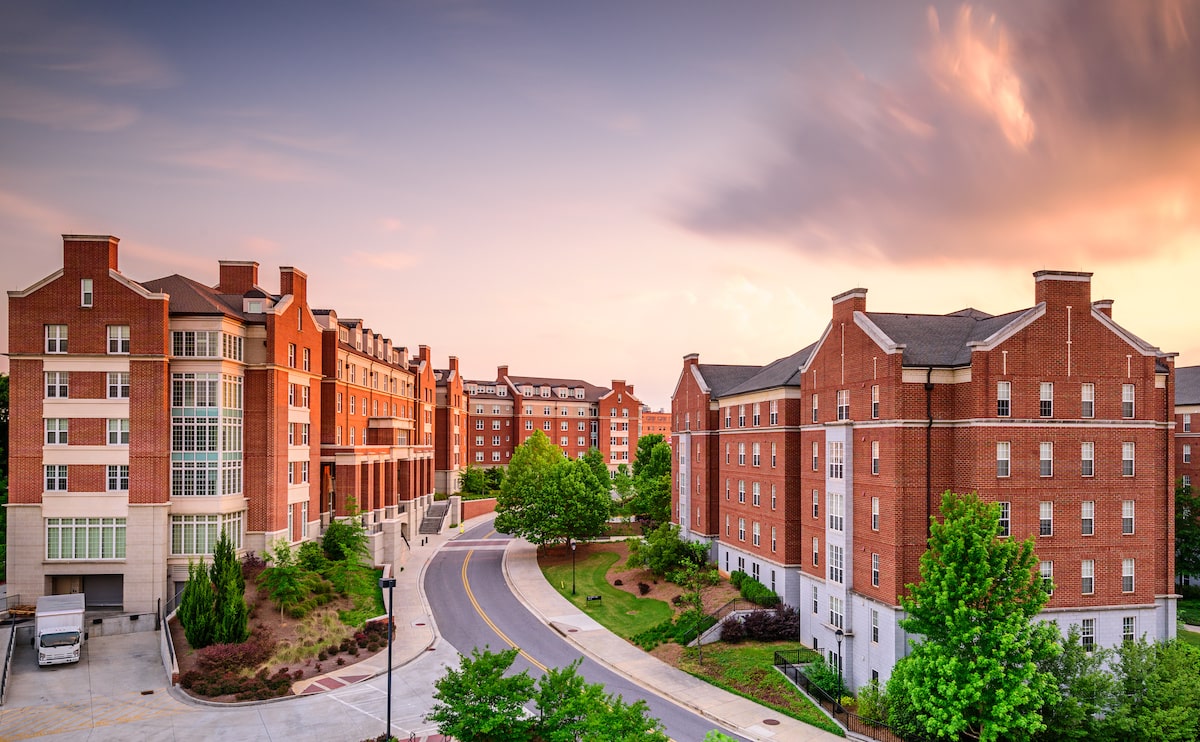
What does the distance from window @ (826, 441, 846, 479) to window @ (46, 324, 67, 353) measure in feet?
132

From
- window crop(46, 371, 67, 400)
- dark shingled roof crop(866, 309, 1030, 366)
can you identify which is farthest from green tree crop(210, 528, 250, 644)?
dark shingled roof crop(866, 309, 1030, 366)

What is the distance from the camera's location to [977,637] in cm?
2761

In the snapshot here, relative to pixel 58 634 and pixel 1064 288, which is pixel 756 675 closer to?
pixel 1064 288

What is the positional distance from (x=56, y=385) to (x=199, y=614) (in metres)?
15.2

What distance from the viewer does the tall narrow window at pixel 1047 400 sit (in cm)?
3288

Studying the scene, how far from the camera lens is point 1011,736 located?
86.0ft

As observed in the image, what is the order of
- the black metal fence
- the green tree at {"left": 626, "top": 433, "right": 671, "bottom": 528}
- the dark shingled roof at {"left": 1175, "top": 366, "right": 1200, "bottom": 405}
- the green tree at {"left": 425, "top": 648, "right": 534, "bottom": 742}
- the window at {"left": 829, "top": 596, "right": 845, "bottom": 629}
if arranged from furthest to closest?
the green tree at {"left": 626, "top": 433, "right": 671, "bottom": 528} → the dark shingled roof at {"left": 1175, "top": 366, "right": 1200, "bottom": 405} → the window at {"left": 829, "top": 596, "right": 845, "bottom": 629} → the black metal fence → the green tree at {"left": 425, "top": 648, "right": 534, "bottom": 742}

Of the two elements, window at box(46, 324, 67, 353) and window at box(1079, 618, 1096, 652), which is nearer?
window at box(1079, 618, 1096, 652)

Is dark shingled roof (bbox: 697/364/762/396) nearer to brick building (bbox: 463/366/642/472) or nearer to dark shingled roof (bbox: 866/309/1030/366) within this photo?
dark shingled roof (bbox: 866/309/1030/366)

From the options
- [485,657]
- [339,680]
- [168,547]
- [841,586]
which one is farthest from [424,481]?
[485,657]

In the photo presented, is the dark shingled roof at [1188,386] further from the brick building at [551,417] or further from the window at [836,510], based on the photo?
the brick building at [551,417]

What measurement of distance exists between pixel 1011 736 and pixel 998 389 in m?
13.7

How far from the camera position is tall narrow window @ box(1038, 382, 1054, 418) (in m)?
32.9

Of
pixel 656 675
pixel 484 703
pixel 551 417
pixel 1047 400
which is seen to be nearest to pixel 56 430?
pixel 484 703
